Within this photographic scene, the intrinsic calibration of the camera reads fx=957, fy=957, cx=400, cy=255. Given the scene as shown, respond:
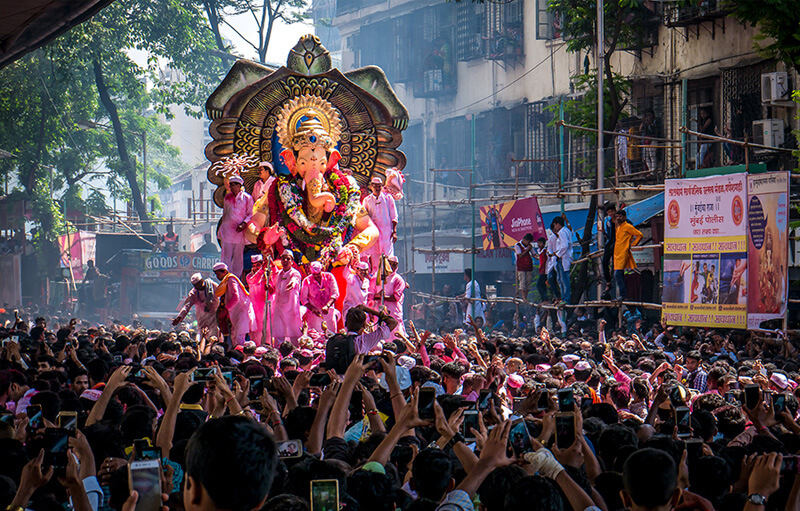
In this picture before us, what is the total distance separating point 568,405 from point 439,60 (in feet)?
95.3

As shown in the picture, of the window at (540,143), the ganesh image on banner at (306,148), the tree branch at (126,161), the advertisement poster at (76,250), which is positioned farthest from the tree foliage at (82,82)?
the ganesh image on banner at (306,148)

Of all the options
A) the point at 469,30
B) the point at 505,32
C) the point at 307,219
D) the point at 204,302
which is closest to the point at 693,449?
the point at 204,302

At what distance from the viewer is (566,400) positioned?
491cm

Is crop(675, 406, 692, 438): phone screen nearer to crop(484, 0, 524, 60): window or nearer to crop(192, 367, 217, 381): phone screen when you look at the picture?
crop(192, 367, 217, 381): phone screen

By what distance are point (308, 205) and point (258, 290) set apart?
166 centimetres

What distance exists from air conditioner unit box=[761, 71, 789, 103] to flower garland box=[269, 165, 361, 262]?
736 centimetres

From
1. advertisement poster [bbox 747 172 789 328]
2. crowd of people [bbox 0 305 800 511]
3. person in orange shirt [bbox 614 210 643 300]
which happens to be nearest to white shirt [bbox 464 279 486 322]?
person in orange shirt [bbox 614 210 643 300]

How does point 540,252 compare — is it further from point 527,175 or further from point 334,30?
point 334,30

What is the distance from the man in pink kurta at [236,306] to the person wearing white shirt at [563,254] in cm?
675

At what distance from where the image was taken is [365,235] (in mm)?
15758

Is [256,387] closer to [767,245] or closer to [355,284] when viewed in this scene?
[767,245]

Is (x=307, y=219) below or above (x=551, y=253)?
above

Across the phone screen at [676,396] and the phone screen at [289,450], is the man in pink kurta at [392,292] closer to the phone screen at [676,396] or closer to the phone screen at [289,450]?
the phone screen at [676,396]

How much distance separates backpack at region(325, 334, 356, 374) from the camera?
8.23 m
